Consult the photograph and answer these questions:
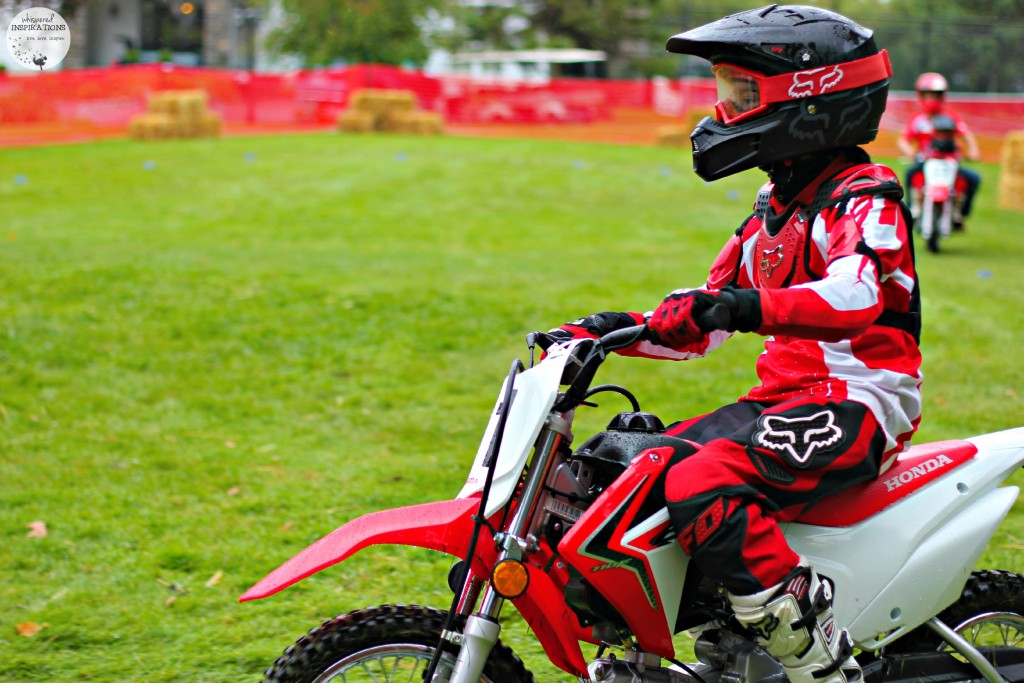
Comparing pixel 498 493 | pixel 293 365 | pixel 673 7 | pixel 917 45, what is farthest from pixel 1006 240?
pixel 673 7

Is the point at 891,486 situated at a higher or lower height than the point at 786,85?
lower

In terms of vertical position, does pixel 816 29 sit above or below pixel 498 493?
above

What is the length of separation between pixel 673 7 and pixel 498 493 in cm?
4227

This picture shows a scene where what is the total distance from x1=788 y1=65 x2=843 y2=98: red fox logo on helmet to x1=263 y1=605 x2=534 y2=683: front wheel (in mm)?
1687

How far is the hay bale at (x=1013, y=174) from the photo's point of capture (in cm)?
1834

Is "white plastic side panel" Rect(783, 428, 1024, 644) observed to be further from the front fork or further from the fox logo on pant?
the front fork

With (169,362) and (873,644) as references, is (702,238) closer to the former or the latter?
(169,362)

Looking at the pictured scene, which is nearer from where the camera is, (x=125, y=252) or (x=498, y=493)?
(x=498, y=493)

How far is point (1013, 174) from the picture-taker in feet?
61.4

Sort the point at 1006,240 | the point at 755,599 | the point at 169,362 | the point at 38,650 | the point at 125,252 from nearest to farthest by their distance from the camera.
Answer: the point at 755,599 < the point at 38,650 < the point at 169,362 < the point at 125,252 < the point at 1006,240

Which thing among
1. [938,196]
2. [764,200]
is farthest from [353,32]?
[764,200]

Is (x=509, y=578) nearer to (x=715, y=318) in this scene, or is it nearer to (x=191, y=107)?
(x=715, y=318)

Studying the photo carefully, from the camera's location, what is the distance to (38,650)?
4.23 meters

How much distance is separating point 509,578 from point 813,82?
1544mm
